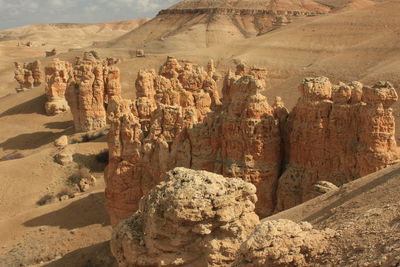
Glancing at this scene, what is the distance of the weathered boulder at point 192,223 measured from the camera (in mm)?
6945

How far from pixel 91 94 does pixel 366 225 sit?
2953 cm

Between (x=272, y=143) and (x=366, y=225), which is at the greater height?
(x=366, y=225)

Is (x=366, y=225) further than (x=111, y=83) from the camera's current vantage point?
No

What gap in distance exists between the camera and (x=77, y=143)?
98.5ft

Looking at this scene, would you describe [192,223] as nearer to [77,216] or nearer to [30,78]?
[77,216]

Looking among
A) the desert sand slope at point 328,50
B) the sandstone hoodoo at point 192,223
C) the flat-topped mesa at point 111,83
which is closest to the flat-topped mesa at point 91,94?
the flat-topped mesa at point 111,83

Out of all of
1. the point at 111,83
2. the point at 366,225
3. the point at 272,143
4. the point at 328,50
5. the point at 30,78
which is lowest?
the point at 272,143

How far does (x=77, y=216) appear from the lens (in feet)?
64.0

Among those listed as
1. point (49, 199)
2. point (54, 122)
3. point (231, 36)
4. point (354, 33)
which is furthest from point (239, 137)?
point (231, 36)

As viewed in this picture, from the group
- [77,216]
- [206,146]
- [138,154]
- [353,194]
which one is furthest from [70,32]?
[353,194]

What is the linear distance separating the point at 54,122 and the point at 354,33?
1373 inches

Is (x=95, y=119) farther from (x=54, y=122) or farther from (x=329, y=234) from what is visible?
(x=329, y=234)

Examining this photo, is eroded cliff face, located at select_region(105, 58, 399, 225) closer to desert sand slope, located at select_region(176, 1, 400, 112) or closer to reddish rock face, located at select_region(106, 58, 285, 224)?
reddish rock face, located at select_region(106, 58, 285, 224)

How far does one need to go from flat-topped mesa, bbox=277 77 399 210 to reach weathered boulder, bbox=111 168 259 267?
6.12 metres
